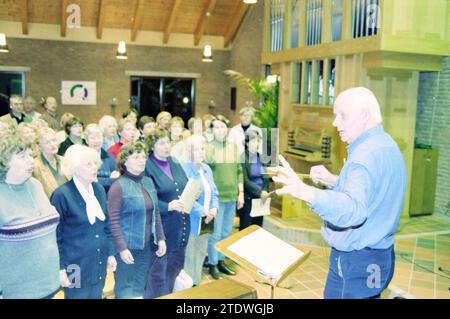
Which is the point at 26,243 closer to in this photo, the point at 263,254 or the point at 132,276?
the point at 132,276

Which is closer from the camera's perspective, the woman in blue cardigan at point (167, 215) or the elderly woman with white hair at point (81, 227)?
the elderly woman with white hair at point (81, 227)

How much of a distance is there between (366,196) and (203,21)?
10485mm

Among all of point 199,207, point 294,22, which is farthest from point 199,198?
point 294,22

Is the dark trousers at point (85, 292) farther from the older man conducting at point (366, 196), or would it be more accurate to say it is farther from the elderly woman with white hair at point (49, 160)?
the older man conducting at point (366, 196)

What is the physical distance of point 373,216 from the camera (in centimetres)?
216

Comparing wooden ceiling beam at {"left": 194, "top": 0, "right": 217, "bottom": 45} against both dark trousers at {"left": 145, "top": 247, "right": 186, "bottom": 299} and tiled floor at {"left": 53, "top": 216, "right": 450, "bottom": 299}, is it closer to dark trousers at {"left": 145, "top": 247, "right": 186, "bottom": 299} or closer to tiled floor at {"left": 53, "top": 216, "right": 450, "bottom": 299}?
tiled floor at {"left": 53, "top": 216, "right": 450, "bottom": 299}

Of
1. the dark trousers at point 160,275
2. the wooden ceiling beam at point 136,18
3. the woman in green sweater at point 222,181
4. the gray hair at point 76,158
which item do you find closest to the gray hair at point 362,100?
the gray hair at point 76,158

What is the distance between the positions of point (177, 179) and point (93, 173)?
102 cm

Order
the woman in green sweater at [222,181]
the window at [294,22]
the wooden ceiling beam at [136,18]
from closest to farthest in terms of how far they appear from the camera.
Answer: the woman in green sweater at [222,181] < the window at [294,22] < the wooden ceiling beam at [136,18]

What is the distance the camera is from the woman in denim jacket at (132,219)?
3197 mm

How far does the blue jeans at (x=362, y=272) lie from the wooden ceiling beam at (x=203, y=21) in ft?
31.7

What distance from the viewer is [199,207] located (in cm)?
418

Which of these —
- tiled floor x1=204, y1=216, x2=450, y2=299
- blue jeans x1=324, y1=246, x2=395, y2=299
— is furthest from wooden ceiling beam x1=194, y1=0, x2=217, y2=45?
blue jeans x1=324, y1=246, x2=395, y2=299
